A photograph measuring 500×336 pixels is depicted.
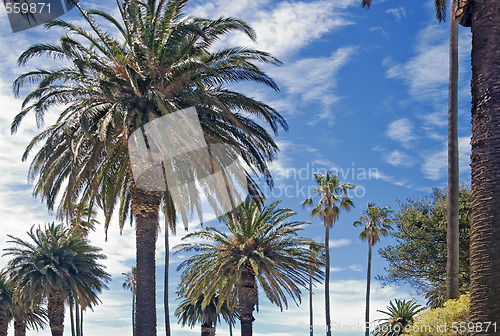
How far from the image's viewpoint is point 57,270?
132 feet

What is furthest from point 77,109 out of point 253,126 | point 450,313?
point 450,313

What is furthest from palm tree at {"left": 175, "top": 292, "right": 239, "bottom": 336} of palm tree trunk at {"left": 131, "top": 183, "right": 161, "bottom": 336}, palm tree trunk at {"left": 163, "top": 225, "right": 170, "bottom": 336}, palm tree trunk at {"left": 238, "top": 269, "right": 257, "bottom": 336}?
palm tree trunk at {"left": 131, "top": 183, "right": 161, "bottom": 336}

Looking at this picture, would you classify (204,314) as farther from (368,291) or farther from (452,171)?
(452,171)

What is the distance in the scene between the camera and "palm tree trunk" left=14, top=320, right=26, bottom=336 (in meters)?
48.1

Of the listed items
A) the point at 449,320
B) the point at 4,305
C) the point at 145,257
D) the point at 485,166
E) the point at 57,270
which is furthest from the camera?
the point at 4,305

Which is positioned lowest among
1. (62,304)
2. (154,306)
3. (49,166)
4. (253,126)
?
(62,304)

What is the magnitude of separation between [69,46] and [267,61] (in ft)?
20.6

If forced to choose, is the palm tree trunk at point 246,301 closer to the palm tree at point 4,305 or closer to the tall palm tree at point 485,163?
the tall palm tree at point 485,163

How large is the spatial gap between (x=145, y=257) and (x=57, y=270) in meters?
23.8

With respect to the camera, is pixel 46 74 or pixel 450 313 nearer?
pixel 450 313

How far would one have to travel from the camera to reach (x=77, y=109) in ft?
A: 63.3

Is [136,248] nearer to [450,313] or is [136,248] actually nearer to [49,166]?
[49,166]

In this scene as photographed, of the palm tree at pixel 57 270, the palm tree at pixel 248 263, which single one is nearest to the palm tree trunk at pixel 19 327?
the palm tree at pixel 57 270

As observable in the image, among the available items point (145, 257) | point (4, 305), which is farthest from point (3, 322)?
point (145, 257)
